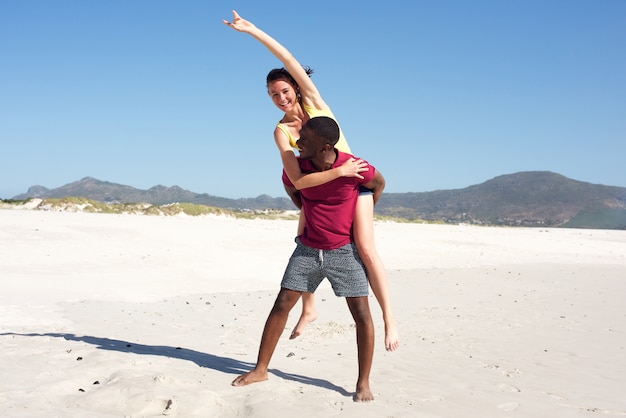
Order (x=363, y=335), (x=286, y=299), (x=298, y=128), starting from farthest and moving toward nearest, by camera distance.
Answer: (x=298, y=128)
(x=286, y=299)
(x=363, y=335)

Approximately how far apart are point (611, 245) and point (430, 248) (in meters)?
8.82

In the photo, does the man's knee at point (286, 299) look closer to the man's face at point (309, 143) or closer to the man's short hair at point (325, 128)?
the man's face at point (309, 143)

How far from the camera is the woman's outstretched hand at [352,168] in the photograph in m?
4.12

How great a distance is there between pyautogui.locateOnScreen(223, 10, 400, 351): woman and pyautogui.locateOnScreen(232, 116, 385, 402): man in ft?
0.27

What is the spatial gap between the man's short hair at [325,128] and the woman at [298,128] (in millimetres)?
276

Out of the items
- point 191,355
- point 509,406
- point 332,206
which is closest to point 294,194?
point 332,206

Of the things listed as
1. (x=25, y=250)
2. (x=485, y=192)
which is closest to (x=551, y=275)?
(x=25, y=250)

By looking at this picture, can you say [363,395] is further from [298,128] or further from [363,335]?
[298,128]

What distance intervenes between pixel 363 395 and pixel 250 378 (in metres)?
0.89

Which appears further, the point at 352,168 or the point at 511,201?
the point at 511,201

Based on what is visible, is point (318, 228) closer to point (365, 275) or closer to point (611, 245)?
point (365, 275)

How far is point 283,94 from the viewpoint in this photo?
4566 mm

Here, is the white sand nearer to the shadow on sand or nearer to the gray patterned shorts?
the shadow on sand

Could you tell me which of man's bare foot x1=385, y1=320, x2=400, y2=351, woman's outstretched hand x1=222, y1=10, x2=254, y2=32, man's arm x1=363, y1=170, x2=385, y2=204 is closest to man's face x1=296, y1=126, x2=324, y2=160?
man's arm x1=363, y1=170, x2=385, y2=204
